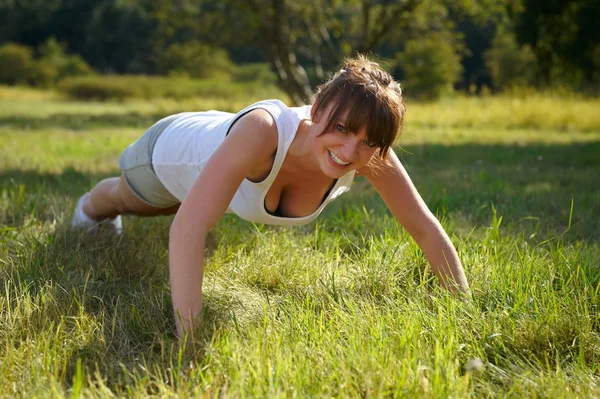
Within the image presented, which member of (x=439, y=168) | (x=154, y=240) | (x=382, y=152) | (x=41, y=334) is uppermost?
(x=382, y=152)

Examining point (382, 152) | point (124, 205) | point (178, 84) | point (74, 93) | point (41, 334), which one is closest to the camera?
point (41, 334)

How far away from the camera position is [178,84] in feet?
83.1

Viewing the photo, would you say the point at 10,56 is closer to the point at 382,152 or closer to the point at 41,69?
the point at 41,69

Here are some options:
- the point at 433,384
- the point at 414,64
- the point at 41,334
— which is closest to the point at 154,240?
the point at 41,334

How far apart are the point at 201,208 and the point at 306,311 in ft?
1.70

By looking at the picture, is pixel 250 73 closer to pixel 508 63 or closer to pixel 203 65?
pixel 203 65

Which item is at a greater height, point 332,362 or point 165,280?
point 332,362

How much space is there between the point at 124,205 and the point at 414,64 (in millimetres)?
25628

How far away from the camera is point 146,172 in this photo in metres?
3.24

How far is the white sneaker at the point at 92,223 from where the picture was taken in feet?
11.0

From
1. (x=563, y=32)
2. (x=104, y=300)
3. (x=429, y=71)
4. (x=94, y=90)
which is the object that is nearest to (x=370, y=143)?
(x=104, y=300)

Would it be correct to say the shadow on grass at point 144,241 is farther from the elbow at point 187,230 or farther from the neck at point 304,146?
the neck at point 304,146

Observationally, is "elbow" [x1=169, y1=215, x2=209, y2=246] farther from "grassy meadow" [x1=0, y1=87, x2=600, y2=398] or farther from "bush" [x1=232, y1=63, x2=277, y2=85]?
"bush" [x1=232, y1=63, x2=277, y2=85]

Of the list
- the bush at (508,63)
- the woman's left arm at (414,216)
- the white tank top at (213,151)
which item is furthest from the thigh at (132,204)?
the bush at (508,63)
